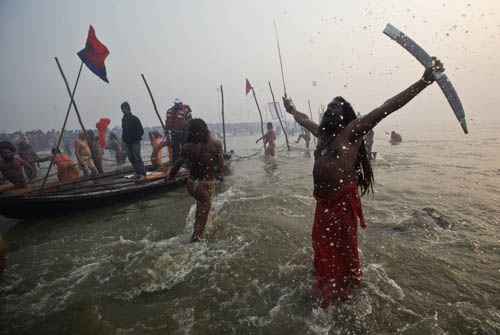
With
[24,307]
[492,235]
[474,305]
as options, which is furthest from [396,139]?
[24,307]

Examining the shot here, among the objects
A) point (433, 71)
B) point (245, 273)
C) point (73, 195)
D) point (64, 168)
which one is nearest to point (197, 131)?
point (245, 273)

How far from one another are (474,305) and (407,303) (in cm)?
64

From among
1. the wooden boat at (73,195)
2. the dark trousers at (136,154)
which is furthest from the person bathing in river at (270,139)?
the dark trousers at (136,154)

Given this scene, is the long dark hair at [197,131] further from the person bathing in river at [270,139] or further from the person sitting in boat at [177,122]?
the person bathing in river at [270,139]

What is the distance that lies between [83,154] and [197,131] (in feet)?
31.6

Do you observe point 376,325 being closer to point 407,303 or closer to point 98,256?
point 407,303

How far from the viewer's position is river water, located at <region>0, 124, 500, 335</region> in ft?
10.0

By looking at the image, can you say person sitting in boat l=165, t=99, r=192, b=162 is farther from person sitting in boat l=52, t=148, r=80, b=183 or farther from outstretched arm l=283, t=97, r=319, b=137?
outstretched arm l=283, t=97, r=319, b=137

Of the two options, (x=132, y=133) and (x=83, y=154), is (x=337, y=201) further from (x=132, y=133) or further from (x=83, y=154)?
(x=83, y=154)

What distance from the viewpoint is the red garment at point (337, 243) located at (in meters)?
2.89

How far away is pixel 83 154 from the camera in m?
12.5

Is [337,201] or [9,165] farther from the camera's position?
[9,165]

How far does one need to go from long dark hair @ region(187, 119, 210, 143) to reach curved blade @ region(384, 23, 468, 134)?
9.79 feet

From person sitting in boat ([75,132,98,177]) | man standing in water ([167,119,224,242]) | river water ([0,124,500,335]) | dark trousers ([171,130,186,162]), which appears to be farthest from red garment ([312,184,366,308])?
person sitting in boat ([75,132,98,177])
